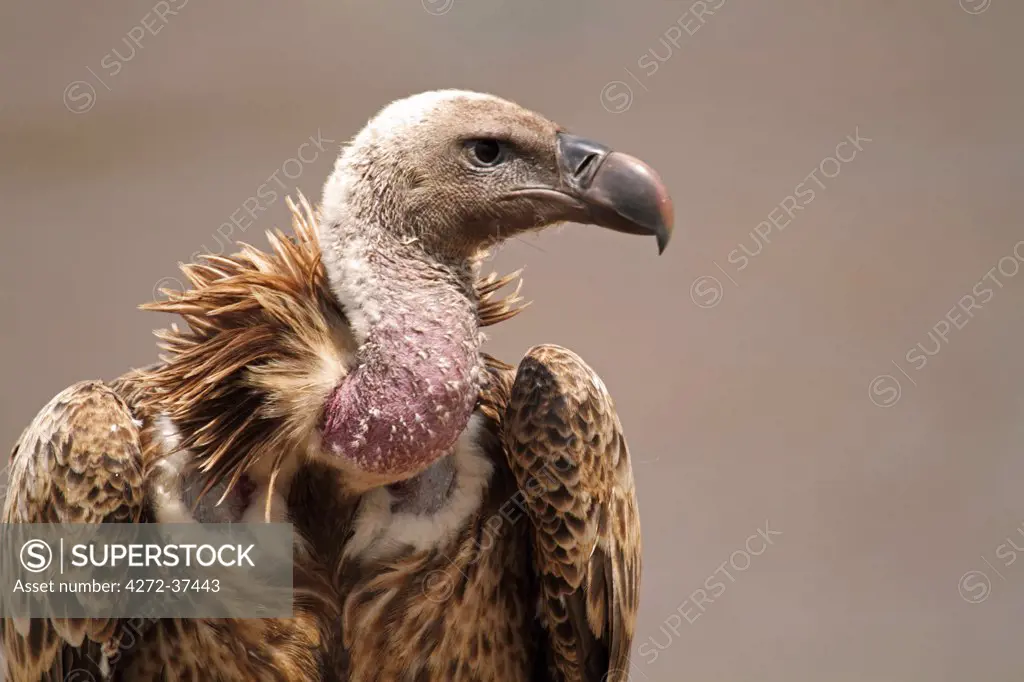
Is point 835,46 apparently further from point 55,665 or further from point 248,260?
point 55,665

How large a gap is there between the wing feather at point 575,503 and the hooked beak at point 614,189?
395mm

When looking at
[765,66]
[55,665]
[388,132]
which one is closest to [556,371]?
[388,132]

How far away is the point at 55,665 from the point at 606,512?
3.95ft

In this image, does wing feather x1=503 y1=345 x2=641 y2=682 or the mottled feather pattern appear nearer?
the mottled feather pattern

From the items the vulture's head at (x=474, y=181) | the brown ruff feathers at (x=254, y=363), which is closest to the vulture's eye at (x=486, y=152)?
the vulture's head at (x=474, y=181)

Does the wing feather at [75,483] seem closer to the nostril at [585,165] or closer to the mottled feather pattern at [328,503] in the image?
the mottled feather pattern at [328,503]

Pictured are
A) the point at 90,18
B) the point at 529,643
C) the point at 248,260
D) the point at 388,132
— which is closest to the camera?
the point at 388,132

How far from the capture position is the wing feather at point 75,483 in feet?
6.97

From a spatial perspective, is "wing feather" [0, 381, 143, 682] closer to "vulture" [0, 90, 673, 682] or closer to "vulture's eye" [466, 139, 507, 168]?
"vulture" [0, 90, 673, 682]

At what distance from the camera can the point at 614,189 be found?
2148 mm

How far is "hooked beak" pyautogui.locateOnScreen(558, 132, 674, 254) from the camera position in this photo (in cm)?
213

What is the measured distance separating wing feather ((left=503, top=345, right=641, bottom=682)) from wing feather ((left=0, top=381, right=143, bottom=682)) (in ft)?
2.68

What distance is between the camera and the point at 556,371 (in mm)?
2383

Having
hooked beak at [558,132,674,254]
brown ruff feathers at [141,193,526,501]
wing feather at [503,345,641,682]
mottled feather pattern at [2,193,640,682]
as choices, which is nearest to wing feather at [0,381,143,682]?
mottled feather pattern at [2,193,640,682]
